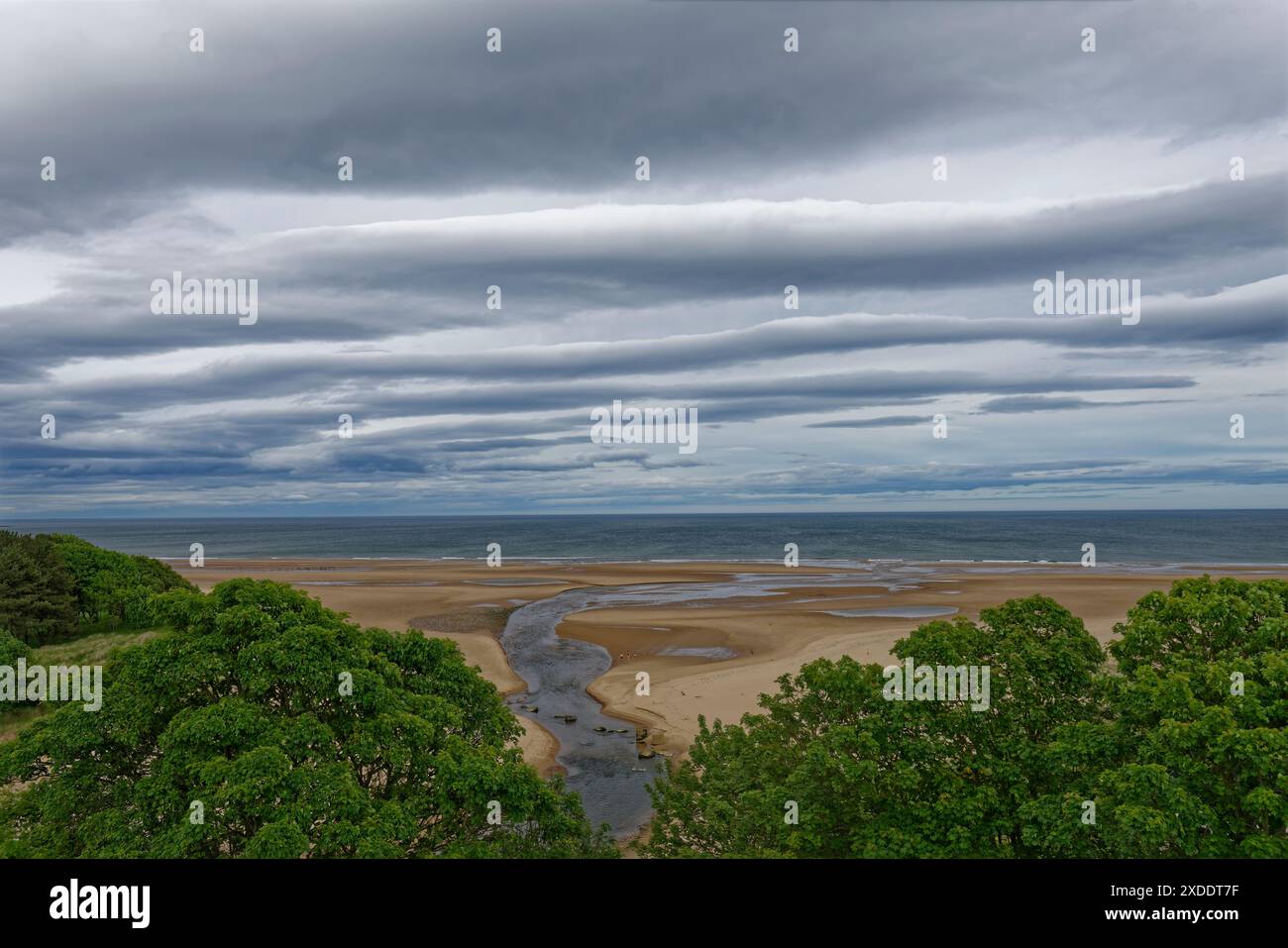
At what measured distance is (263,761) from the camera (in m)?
11.7

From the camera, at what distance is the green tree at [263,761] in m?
11.8

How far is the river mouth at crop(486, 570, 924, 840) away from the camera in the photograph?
2736 centimetres

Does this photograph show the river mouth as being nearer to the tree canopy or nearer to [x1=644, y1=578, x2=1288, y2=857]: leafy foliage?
[x1=644, y1=578, x2=1288, y2=857]: leafy foliage

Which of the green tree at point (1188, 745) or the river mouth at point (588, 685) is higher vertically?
the green tree at point (1188, 745)

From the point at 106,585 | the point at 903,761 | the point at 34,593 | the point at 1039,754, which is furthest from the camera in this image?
the point at 106,585

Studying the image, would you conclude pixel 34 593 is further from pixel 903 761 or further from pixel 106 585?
pixel 903 761

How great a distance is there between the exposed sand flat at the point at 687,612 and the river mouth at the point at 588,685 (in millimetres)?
1125

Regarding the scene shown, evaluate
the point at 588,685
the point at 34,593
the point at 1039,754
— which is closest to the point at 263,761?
the point at 1039,754

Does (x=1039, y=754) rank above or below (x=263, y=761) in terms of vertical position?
below

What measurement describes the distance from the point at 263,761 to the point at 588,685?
3264cm

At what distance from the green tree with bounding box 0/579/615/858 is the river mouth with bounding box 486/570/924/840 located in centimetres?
725

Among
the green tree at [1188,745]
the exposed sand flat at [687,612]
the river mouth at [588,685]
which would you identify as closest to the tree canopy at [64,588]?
the exposed sand flat at [687,612]

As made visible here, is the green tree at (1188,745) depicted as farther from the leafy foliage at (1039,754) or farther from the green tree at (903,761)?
the green tree at (903,761)
